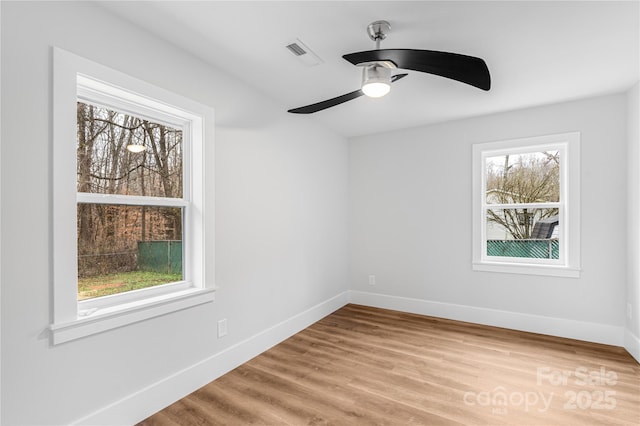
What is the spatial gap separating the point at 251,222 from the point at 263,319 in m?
0.95

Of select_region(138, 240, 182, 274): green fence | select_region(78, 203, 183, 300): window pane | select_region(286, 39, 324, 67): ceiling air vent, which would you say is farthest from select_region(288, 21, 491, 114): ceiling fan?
select_region(138, 240, 182, 274): green fence

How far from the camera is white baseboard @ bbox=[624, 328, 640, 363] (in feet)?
8.85

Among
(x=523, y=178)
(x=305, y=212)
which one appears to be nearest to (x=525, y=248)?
(x=523, y=178)

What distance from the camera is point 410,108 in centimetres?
338

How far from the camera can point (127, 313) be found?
1880mm

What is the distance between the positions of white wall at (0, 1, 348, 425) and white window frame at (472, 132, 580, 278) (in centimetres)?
196

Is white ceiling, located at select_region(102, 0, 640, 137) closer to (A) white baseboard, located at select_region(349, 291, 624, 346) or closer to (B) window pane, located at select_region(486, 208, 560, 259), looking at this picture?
(B) window pane, located at select_region(486, 208, 560, 259)

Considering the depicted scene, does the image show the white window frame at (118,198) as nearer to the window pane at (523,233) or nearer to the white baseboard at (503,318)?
the white baseboard at (503,318)

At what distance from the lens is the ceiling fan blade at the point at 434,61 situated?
1.64 m

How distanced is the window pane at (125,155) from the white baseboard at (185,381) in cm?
129

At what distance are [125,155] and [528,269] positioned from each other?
3.97m

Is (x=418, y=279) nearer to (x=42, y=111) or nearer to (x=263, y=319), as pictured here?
(x=263, y=319)

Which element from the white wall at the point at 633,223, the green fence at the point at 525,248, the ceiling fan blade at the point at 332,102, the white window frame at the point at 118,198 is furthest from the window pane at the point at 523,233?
the white window frame at the point at 118,198

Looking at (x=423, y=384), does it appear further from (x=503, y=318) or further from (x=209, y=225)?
(x=209, y=225)
